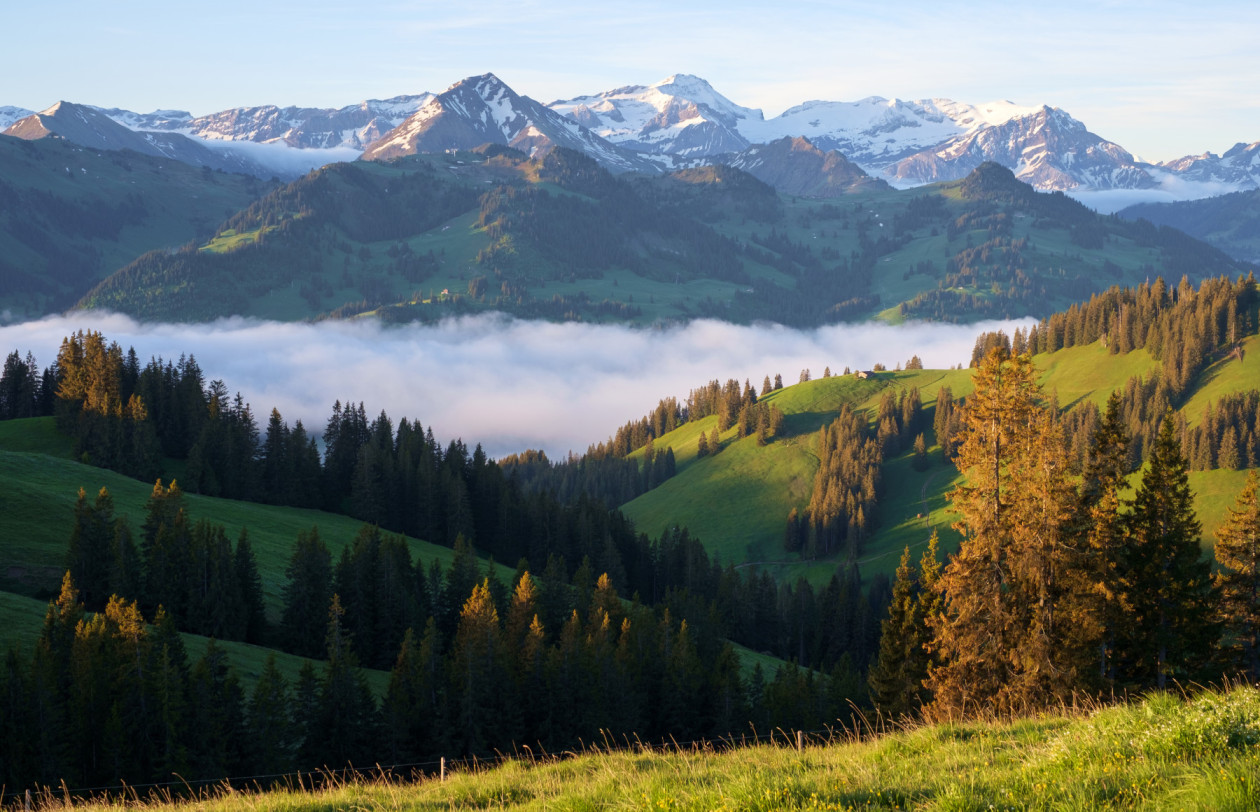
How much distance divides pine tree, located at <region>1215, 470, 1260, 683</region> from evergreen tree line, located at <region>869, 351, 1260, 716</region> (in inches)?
17.2

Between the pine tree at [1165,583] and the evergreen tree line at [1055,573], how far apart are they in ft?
0.23

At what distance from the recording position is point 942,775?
16.0 metres

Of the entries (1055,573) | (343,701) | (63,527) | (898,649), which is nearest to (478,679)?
(343,701)

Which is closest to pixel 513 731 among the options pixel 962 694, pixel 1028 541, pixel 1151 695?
pixel 962 694

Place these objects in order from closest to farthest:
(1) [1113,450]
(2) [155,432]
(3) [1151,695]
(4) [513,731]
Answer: (3) [1151,695] < (1) [1113,450] < (4) [513,731] < (2) [155,432]

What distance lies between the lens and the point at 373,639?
301 ft

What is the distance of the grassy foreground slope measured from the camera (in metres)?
13.7

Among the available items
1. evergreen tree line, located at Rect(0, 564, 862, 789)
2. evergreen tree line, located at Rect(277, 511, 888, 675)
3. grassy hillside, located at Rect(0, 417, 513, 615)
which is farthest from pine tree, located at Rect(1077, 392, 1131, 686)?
grassy hillside, located at Rect(0, 417, 513, 615)

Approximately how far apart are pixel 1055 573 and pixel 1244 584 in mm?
15709

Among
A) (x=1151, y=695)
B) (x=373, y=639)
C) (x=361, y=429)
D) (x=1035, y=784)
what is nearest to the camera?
(x=1035, y=784)

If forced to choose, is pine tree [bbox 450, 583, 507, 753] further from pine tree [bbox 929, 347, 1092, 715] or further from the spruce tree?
pine tree [bbox 929, 347, 1092, 715]

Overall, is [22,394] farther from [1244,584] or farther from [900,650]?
[1244,584]

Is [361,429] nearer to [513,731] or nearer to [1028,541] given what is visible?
[513,731]

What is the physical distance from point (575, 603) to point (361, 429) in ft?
263
